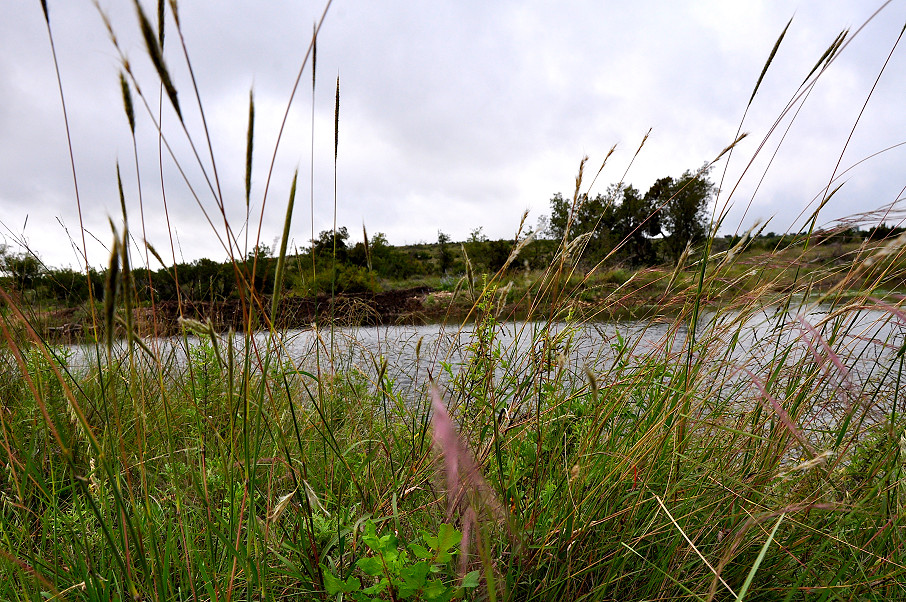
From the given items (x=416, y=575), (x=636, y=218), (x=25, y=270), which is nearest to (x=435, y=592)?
(x=416, y=575)

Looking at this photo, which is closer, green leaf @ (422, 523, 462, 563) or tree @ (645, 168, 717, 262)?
green leaf @ (422, 523, 462, 563)

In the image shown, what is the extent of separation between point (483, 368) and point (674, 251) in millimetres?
A: 18430

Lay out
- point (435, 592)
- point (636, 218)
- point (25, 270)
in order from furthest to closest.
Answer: point (636, 218)
point (25, 270)
point (435, 592)

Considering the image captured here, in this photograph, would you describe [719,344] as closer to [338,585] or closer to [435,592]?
[435,592]

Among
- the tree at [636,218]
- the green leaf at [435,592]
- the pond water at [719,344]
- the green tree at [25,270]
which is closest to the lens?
the green leaf at [435,592]

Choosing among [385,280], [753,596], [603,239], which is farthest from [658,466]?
[385,280]

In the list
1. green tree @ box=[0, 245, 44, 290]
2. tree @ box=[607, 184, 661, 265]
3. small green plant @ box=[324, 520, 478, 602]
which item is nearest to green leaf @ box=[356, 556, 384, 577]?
small green plant @ box=[324, 520, 478, 602]

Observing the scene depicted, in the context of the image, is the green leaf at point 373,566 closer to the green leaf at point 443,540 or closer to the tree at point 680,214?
the green leaf at point 443,540

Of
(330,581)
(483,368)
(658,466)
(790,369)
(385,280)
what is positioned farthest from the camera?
(385,280)

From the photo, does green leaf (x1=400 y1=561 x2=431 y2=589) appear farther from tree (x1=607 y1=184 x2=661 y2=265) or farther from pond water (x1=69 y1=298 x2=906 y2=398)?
tree (x1=607 y1=184 x2=661 y2=265)

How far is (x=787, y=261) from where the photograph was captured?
142 centimetres

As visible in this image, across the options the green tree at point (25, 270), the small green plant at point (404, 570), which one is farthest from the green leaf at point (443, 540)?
the green tree at point (25, 270)

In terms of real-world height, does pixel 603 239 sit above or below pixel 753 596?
above

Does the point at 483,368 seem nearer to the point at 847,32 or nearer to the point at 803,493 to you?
the point at 803,493
